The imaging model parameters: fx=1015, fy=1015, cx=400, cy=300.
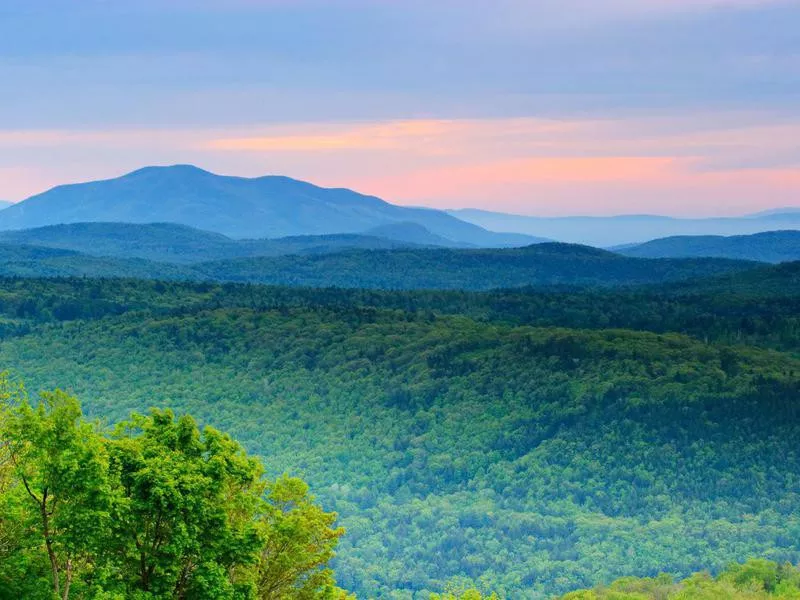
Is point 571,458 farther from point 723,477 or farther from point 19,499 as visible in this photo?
point 19,499

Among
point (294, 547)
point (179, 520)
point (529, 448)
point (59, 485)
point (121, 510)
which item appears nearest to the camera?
point (59, 485)

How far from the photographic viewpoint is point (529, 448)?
6452 inches

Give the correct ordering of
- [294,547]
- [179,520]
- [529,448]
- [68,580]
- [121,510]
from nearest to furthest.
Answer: [68,580], [121,510], [179,520], [294,547], [529,448]

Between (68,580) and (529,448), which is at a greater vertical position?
(68,580)

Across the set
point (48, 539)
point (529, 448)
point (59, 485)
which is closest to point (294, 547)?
point (48, 539)

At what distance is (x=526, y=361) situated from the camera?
18288 centimetres

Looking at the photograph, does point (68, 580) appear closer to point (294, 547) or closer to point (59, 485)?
point (59, 485)

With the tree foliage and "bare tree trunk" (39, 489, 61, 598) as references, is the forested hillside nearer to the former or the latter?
the tree foliage

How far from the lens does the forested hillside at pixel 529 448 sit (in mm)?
132375

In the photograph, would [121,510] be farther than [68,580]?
Yes

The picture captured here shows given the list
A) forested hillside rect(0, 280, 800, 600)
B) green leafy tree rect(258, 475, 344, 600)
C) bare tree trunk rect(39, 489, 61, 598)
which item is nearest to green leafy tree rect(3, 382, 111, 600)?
bare tree trunk rect(39, 489, 61, 598)

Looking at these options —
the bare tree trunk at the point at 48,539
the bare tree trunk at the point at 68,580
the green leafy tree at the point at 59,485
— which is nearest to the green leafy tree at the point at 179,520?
the green leafy tree at the point at 59,485

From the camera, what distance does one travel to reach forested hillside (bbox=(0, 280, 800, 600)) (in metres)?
132

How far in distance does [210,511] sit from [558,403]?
452 ft
